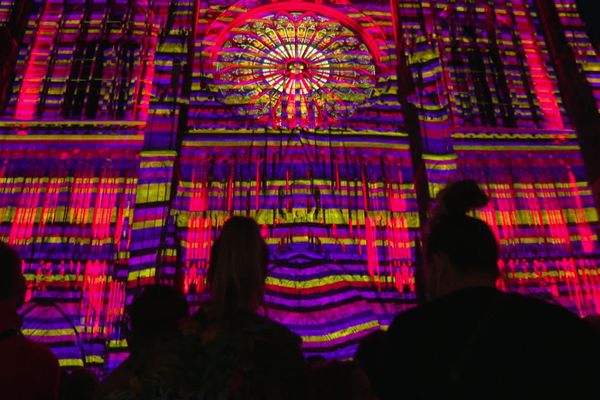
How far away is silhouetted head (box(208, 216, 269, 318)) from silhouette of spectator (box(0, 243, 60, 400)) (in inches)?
34.4

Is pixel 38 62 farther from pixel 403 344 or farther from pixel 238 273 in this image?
pixel 403 344

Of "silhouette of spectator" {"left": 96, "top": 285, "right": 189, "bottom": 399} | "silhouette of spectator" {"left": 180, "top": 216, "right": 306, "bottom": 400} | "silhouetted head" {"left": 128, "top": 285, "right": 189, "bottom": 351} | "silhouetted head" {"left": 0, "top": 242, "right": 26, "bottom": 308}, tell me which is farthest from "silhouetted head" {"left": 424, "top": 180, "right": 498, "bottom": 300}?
"silhouetted head" {"left": 0, "top": 242, "right": 26, "bottom": 308}

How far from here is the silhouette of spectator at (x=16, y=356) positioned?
2.35 m

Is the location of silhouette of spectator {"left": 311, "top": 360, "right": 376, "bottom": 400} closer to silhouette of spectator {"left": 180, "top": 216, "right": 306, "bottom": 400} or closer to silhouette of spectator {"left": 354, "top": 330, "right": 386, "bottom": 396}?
silhouette of spectator {"left": 354, "top": 330, "right": 386, "bottom": 396}

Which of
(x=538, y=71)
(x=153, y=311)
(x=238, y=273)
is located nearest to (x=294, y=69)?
(x=538, y=71)

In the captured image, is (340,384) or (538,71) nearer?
(340,384)

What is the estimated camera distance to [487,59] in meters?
16.1

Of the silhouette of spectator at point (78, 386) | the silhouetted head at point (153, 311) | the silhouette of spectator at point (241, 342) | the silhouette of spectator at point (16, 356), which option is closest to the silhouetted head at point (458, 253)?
the silhouette of spectator at point (241, 342)

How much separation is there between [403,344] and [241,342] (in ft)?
2.13

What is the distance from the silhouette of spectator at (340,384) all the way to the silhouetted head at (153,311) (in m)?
1.00

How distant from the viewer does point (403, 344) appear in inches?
81.7

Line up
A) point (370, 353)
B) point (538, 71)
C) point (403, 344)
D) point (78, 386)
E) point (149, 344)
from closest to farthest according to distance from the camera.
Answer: point (403, 344), point (149, 344), point (370, 353), point (78, 386), point (538, 71)

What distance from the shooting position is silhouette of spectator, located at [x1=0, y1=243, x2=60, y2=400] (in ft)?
7.71

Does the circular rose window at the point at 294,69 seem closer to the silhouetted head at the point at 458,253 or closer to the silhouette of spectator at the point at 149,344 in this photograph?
the silhouette of spectator at the point at 149,344
